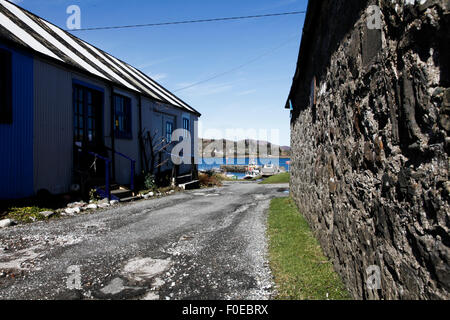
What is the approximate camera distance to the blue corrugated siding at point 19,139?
23.3ft

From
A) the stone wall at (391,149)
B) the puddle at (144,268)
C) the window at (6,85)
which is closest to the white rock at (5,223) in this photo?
the window at (6,85)

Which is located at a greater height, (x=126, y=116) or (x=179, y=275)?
(x=126, y=116)

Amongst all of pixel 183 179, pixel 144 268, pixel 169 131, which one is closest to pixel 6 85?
pixel 144 268

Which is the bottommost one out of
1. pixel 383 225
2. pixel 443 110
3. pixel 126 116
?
pixel 383 225

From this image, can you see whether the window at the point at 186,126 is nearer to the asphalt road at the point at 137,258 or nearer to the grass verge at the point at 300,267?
the asphalt road at the point at 137,258

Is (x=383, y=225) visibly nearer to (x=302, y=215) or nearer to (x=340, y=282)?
(x=340, y=282)

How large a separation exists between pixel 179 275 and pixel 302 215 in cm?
403

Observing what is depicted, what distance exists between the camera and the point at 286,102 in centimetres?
1085

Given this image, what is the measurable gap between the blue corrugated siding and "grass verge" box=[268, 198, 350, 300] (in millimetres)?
6489

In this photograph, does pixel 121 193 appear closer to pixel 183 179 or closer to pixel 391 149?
pixel 183 179

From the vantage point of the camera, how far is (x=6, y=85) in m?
7.15

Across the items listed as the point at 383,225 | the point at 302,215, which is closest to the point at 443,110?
the point at 383,225

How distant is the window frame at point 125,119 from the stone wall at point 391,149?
9.60 meters

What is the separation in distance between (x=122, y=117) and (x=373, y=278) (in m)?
11.5
